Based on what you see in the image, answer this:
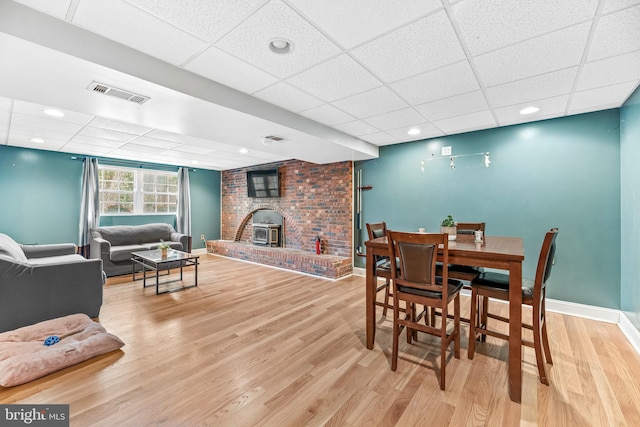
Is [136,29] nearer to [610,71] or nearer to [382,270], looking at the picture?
[382,270]

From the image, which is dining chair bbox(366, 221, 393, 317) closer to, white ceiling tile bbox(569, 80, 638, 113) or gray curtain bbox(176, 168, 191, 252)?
white ceiling tile bbox(569, 80, 638, 113)

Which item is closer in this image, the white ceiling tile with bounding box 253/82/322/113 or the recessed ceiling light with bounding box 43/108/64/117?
the white ceiling tile with bounding box 253/82/322/113

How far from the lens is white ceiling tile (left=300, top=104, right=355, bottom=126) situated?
3.15 meters

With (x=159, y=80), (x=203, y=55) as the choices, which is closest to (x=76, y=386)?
(x=159, y=80)

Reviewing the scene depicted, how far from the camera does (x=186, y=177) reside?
715cm

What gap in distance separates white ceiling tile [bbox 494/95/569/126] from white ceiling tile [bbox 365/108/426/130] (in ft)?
2.92

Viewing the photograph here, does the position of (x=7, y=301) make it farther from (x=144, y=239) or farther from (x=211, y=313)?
(x=144, y=239)

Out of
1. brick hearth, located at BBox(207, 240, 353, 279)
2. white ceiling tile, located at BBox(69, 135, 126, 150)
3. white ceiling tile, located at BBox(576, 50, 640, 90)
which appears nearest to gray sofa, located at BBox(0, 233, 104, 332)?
white ceiling tile, located at BBox(69, 135, 126, 150)

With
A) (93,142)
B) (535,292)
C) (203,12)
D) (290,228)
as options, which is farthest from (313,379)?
(93,142)

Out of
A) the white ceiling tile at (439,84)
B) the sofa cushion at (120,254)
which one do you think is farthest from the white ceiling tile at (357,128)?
the sofa cushion at (120,254)

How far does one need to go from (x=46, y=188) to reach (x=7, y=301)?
3817mm

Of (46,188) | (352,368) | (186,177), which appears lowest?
(352,368)

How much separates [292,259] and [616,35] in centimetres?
497

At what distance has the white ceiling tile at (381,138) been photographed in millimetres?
4203
